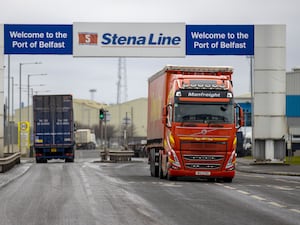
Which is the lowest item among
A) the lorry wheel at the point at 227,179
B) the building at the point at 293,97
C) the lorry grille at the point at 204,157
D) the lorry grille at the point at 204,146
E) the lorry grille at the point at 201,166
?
the lorry wheel at the point at 227,179

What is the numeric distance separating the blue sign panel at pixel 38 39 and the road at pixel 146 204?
61.0ft

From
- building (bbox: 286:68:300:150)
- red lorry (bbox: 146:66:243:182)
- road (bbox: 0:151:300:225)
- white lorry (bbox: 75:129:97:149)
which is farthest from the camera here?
white lorry (bbox: 75:129:97:149)

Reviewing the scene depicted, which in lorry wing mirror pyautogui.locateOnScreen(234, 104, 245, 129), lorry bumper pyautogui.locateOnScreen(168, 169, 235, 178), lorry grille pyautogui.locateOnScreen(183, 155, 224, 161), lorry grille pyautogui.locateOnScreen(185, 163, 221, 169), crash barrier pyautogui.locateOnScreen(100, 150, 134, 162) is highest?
lorry wing mirror pyautogui.locateOnScreen(234, 104, 245, 129)

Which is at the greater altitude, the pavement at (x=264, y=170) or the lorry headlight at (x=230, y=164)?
the lorry headlight at (x=230, y=164)

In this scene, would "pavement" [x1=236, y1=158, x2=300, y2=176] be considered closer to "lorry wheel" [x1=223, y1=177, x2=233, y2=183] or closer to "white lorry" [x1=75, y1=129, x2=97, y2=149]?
"lorry wheel" [x1=223, y1=177, x2=233, y2=183]

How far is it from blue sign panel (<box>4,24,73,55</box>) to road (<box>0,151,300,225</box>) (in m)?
18.6

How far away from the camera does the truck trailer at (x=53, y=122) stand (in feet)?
172

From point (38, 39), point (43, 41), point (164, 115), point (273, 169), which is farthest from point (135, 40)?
point (164, 115)

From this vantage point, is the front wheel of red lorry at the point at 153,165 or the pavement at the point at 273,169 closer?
the front wheel of red lorry at the point at 153,165

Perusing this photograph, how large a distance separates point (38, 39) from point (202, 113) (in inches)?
712

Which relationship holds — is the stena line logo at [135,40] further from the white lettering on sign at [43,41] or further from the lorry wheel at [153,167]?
the lorry wheel at [153,167]

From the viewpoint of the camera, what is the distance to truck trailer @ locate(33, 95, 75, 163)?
172 feet

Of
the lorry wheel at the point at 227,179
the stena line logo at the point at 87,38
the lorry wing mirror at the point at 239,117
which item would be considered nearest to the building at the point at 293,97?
the stena line logo at the point at 87,38

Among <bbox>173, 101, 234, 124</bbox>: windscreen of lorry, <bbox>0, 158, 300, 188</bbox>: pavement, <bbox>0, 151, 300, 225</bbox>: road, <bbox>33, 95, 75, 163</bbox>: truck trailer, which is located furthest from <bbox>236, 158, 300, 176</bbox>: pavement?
<bbox>33, 95, 75, 163</bbox>: truck trailer
